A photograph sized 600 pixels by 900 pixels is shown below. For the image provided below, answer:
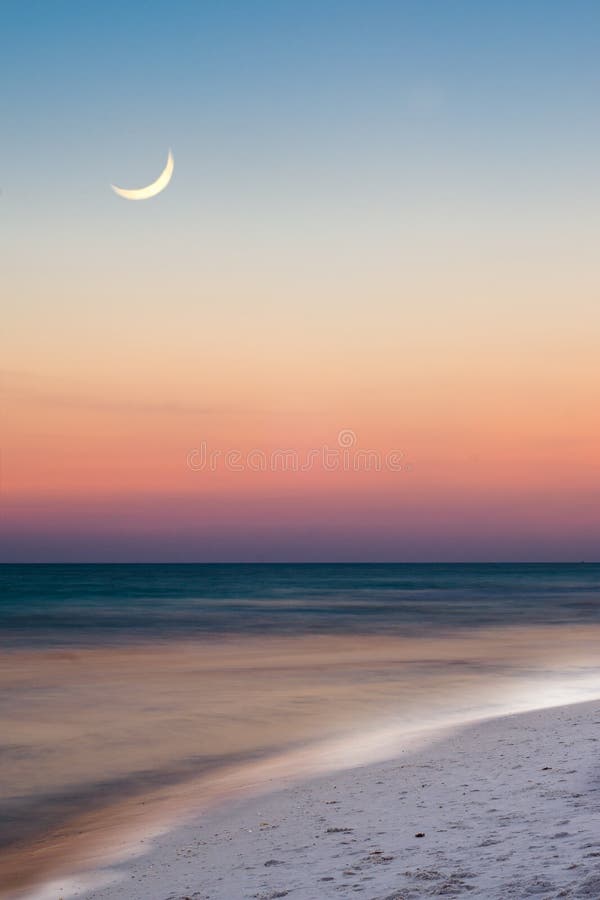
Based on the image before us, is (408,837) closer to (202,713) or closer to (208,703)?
(202,713)

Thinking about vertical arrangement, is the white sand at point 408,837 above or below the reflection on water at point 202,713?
above

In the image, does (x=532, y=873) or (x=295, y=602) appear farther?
(x=295, y=602)

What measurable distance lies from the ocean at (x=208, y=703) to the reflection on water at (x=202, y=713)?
4 cm

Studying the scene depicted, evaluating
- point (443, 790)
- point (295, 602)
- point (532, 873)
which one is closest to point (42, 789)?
point (443, 790)

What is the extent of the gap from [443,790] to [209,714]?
1054 centimetres

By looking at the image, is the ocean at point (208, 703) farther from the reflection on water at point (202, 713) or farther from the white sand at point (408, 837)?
the white sand at point (408, 837)

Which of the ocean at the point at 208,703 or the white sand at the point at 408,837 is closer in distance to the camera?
the white sand at the point at 408,837

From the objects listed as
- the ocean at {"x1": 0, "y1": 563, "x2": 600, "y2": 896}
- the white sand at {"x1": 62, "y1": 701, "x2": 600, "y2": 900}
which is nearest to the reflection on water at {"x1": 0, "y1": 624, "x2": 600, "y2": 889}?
the ocean at {"x1": 0, "y1": 563, "x2": 600, "y2": 896}

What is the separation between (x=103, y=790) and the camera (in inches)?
522

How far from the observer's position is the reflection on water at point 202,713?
1221 centimetres

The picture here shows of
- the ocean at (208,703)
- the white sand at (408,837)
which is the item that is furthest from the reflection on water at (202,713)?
the white sand at (408,837)

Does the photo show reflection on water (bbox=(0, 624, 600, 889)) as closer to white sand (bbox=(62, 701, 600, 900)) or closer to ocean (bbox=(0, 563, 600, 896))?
ocean (bbox=(0, 563, 600, 896))

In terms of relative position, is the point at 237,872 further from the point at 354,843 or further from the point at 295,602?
the point at 295,602

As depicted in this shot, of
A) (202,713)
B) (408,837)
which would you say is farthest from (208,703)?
(408,837)
